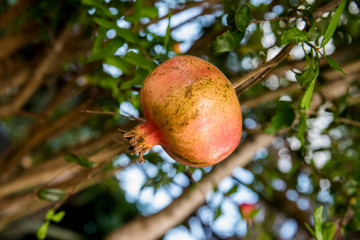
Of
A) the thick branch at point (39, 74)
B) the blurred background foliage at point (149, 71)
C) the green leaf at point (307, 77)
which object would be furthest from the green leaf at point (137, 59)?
the thick branch at point (39, 74)

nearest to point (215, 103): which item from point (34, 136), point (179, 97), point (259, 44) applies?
point (179, 97)

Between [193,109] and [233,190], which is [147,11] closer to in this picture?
[193,109]

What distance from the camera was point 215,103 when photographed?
390 mm

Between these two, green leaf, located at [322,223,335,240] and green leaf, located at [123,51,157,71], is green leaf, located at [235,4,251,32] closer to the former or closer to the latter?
green leaf, located at [123,51,157,71]

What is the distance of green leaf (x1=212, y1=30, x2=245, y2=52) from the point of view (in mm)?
439

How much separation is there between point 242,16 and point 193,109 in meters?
0.16

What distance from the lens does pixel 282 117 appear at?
1.94 feet

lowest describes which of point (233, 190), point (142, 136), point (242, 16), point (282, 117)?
point (233, 190)

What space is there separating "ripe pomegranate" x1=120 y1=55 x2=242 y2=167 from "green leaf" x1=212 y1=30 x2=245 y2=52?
1.4 inches

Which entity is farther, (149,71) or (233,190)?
(233,190)

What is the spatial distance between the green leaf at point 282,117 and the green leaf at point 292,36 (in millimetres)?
208

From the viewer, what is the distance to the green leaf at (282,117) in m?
0.59

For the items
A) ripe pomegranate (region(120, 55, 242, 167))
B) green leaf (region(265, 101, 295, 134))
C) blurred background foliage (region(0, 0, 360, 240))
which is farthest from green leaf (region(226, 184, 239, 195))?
ripe pomegranate (region(120, 55, 242, 167))

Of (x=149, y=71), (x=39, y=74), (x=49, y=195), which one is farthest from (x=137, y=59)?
(x=39, y=74)
